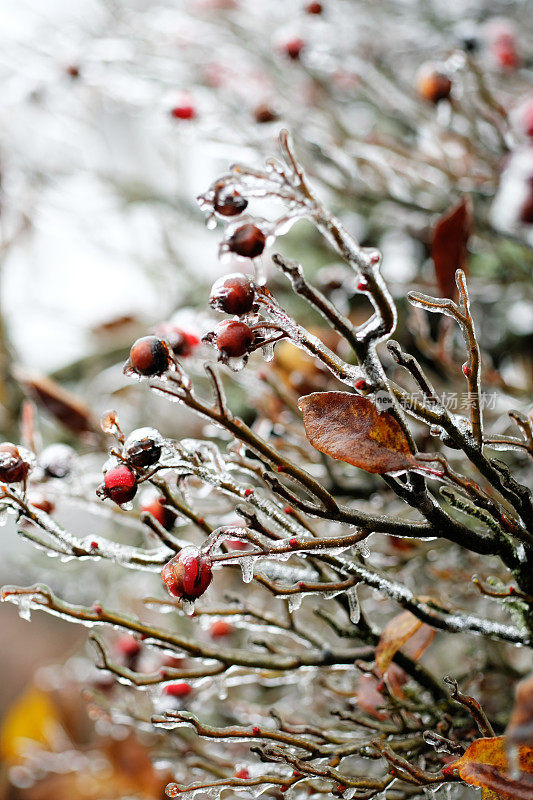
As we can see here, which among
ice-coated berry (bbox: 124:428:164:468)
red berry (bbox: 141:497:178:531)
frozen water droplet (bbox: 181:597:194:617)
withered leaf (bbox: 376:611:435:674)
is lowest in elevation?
red berry (bbox: 141:497:178:531)

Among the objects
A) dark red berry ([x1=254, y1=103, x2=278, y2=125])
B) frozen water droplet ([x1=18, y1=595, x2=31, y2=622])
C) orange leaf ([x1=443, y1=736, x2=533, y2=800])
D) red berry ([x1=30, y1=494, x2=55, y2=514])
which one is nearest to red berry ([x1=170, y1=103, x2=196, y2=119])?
dark red berry ([x1=254, y1=103, x2=278, y2=125])

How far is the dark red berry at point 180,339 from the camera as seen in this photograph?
2.09 feet

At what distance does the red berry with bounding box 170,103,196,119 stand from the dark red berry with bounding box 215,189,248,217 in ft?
2.12

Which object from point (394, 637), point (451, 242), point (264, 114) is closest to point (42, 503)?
point (394, 637)

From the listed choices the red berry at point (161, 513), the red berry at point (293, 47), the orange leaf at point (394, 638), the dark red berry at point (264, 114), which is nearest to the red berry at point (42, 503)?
the red berry at point (161, 513)

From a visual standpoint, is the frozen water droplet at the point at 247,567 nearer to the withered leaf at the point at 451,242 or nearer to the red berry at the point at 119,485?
the red berry at the point at 119,485

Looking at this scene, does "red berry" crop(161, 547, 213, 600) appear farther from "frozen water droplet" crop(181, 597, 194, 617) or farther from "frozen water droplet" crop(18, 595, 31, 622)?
"frozen water droplet" crop(18, 595, 31, 622)

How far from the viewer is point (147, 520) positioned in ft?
1.45

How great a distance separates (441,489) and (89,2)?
1499 mm

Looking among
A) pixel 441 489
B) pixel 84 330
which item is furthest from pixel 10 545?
pixel 441 489

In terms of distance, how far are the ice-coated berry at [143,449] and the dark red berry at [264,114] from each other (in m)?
0.64

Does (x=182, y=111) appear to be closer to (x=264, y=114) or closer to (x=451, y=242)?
(x=264, y=114)

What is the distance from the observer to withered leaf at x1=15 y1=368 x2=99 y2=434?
0.83 meters

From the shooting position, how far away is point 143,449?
15.5 inches
